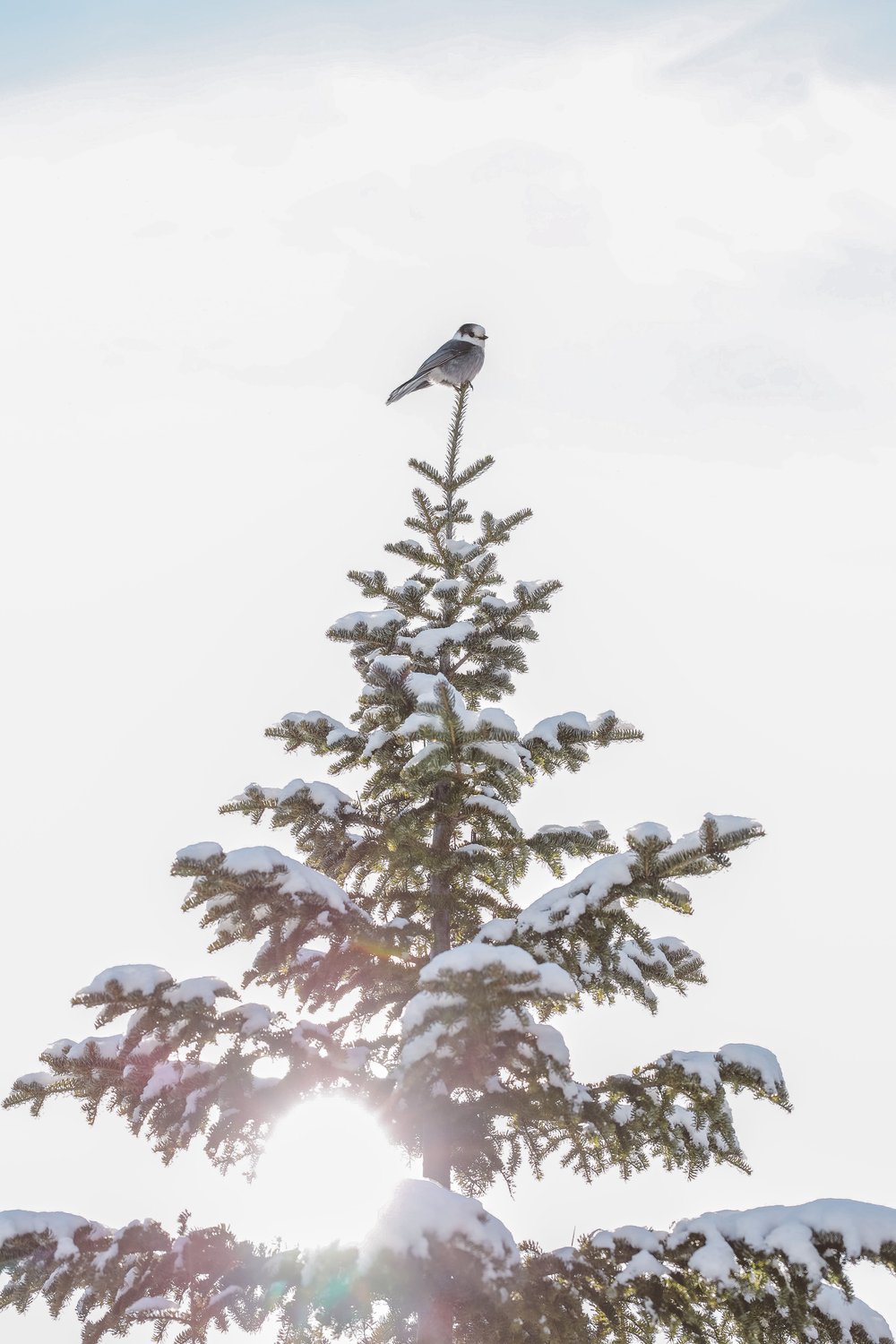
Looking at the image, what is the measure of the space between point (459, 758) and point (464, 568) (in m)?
2.66

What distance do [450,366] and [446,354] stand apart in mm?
126

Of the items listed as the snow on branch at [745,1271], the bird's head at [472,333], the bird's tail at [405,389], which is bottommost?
the snow on branch at [745,1271]

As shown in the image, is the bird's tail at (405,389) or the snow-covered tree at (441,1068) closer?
the snow-covered tree at (441,1068)

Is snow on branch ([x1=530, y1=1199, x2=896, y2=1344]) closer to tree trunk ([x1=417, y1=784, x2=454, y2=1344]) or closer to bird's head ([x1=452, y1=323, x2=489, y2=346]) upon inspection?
tree trunk ([x1=417, y1=784, x2=454, y2=1344])

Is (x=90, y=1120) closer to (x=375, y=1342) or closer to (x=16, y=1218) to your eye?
(x=16, y=1218)

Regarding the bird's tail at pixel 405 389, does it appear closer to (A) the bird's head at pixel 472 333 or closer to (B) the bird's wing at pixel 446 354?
(B) the bird's wing at pixel 446 354

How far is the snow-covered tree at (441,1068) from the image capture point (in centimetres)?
404

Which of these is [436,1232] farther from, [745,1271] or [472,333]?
[472,333]

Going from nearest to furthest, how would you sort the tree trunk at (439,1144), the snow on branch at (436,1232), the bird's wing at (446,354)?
1. the snow on branch at (436,1232)
2. the tree trunk at (439,1144)
3. the bird's wing at (446,354)

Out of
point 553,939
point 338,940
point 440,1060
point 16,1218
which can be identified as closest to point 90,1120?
point 16,1218

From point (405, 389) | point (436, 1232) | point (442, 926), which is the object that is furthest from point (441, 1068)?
point (405, 389)

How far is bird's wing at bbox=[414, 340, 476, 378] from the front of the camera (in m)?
9.47

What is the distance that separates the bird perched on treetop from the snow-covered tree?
363cm

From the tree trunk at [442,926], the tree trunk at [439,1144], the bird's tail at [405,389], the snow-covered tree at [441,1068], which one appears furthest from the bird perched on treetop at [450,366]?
the tree trunk at [439,1144]
